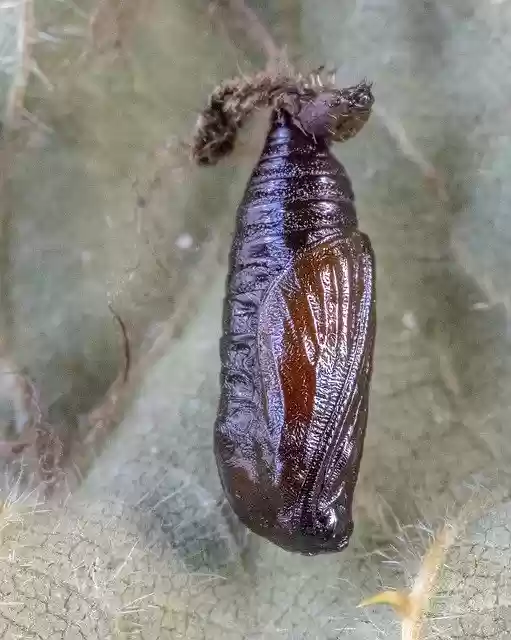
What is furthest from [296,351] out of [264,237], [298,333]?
[264,237]

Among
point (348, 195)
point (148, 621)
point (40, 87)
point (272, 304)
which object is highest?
point (40, 87)

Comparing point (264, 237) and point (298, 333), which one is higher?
point (264, 237)

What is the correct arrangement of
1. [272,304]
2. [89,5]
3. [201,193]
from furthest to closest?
[201,193]
[89,5]
[272,304]

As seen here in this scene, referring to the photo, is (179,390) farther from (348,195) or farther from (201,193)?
(348,195)

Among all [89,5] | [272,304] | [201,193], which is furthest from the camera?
[201,193]

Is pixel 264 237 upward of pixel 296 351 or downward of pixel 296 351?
upward

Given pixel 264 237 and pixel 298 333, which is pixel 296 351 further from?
pixel 264 237

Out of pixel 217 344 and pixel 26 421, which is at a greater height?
pixel 217 344

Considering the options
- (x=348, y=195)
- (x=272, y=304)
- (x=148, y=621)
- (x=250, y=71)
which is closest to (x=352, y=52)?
(x=250, y=71)
